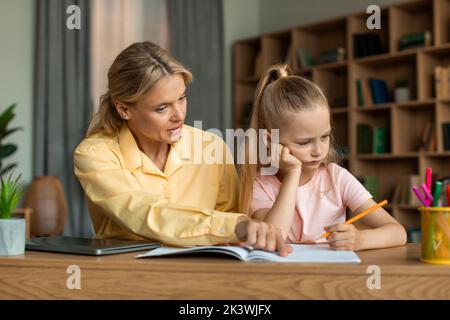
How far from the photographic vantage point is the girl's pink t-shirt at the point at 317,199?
4.81 ft

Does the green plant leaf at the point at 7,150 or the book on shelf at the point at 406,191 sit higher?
the green plant leaf at the point at 7,150

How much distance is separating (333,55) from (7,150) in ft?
8.66

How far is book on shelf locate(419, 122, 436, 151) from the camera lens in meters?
4.46

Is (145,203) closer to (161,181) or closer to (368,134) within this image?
(161,181)

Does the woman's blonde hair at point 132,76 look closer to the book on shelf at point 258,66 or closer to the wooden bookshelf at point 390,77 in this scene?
the wooden bookshelf at point 390,77

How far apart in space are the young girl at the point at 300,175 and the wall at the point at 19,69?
331 centimetres

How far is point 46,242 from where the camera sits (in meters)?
1.18

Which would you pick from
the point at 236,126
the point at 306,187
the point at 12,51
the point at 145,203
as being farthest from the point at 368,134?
the point at 145,203

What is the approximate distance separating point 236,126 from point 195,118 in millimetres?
575

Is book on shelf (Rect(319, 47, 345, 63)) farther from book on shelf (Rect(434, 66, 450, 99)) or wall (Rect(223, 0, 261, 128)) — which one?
wall (Rect(223, 0, 261, 128))

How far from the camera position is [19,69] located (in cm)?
450

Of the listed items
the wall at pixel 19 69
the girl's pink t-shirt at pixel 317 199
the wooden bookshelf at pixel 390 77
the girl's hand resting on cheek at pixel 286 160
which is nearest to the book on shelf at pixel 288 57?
the wooden bookshelf at pixel 390 77

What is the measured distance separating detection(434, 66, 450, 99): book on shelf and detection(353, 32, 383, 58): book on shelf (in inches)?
22.5

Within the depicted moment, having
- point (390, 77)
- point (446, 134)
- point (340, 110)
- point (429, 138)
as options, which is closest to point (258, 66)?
point (340, 110)
